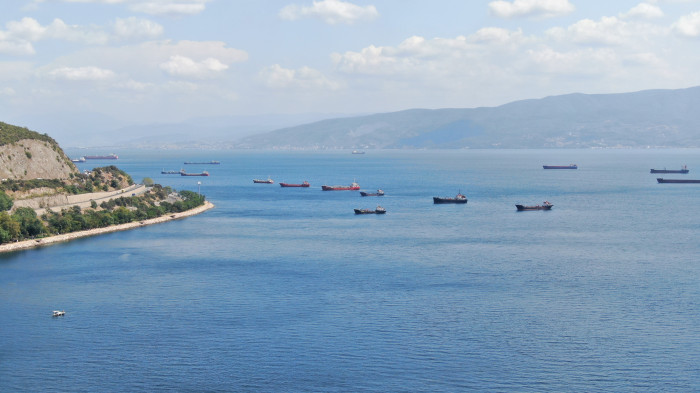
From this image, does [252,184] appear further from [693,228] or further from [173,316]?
[173,316]

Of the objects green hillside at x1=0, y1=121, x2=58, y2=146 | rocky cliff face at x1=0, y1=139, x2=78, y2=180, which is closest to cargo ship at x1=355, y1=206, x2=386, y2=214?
rocky cliff face at x1=0, y1=139, x2=78, y2=180

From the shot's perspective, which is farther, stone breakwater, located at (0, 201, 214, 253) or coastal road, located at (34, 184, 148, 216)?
coastal road, located at (34, 184, 148, 216)

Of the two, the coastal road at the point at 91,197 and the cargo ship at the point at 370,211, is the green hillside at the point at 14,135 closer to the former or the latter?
the coastal road at the point at 91,197

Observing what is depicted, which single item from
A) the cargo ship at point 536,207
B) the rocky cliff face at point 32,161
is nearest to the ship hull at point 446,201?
the cargo ship at point 536,207

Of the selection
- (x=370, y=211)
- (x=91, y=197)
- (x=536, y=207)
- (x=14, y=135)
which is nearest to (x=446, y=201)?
(x=536, y=207)

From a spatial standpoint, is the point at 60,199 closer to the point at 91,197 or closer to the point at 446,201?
the point at 91,197

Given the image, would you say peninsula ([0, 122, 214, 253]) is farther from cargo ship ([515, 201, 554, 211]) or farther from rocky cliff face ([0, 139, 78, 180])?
cargo ship ([515, 201, 554, 211])
